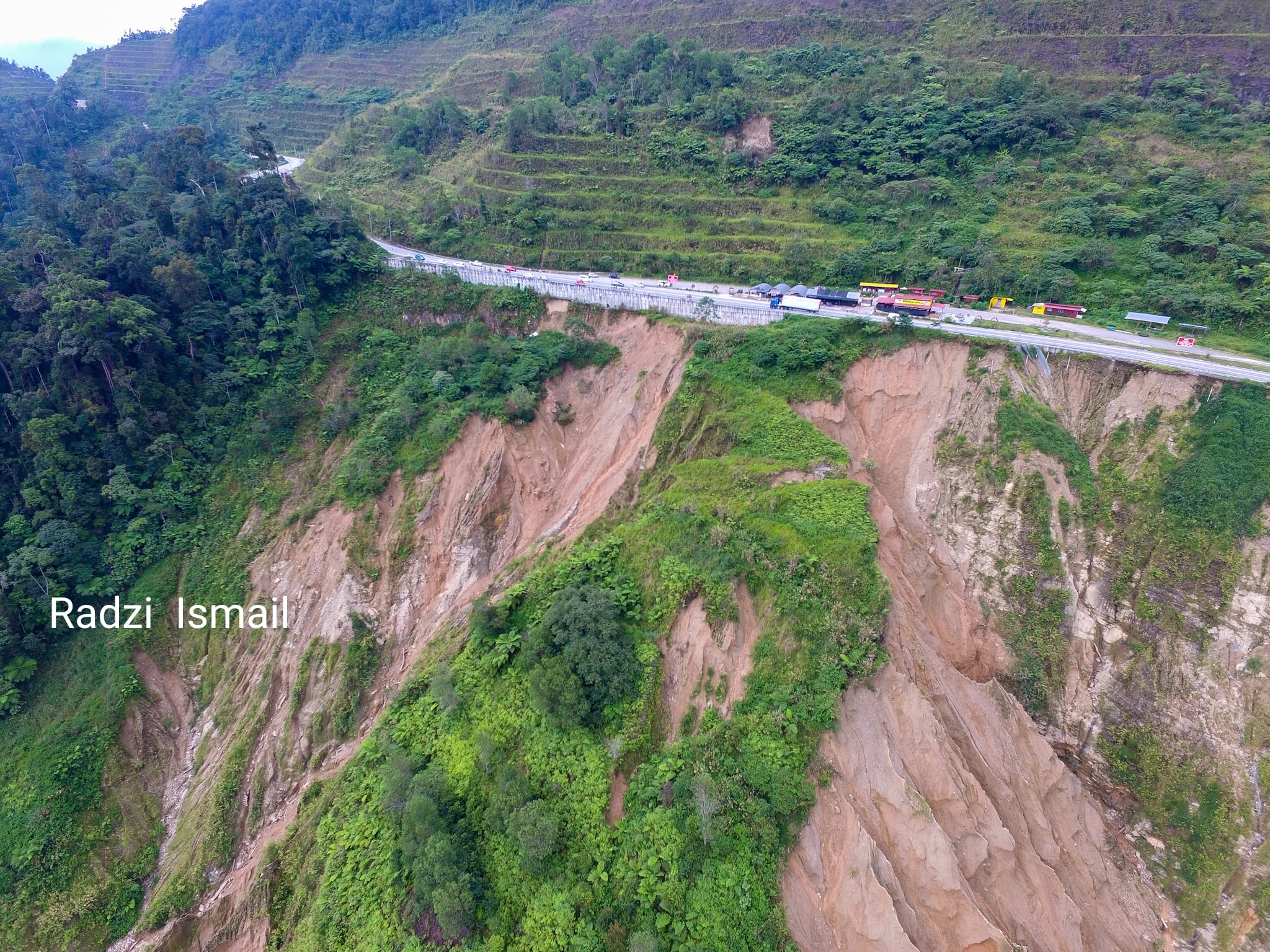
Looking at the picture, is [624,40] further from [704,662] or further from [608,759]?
[608,759]

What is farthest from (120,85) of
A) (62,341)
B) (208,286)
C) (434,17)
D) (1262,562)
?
(1262,562)

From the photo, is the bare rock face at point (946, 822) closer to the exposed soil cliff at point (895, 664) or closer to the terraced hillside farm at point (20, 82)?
the exposed soil cliff at point (895, 664)

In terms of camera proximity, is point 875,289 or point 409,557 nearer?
point 409,557

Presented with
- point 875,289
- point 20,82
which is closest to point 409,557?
point 875,289

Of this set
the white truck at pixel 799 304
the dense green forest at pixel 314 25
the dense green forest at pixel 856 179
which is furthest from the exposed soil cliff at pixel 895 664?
the dense green forest at pixel 314 25

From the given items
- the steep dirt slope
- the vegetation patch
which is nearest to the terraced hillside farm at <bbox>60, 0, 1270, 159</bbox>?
the steep dirt slope

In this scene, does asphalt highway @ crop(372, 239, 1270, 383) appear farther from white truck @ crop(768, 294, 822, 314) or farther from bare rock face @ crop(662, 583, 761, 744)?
bare rock face @ crop(662, 583, 761, 744)
